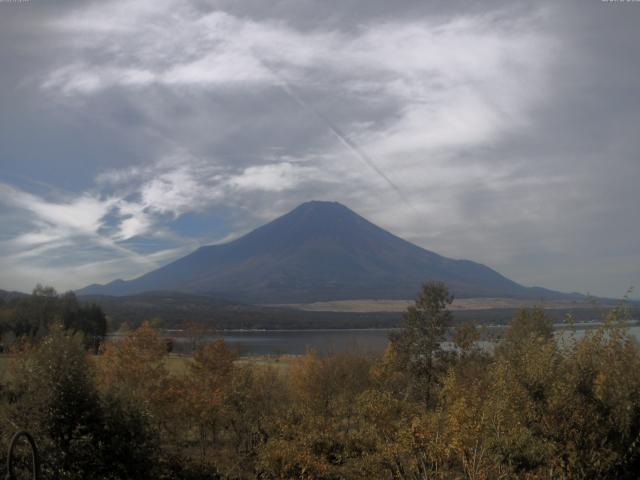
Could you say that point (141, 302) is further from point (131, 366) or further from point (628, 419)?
point (628, 419)

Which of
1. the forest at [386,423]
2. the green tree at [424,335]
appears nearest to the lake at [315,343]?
the forest at [386,423]

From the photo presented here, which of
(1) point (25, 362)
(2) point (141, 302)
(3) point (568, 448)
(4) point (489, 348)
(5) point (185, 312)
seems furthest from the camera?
(2) point (141, 302)

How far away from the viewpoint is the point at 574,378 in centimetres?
1179

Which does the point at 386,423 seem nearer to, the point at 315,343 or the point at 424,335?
the point at 424,335

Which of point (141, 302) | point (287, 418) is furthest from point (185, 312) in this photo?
point (287, 418)

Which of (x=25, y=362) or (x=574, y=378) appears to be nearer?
(x=574, y=378)

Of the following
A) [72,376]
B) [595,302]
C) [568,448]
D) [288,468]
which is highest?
[595,302]

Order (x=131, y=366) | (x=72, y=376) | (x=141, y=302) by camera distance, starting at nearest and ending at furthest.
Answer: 1. (x=72, y=376)
2. (x=131, y=366)
3. (x=141, y=302)

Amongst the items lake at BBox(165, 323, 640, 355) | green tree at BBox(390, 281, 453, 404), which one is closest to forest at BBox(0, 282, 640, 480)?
lake at BBox(165, 323, 640, 355)

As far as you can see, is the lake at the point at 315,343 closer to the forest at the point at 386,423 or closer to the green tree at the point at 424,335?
the forest at the point at 386,423

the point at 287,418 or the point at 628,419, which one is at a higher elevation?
the point at 628,419

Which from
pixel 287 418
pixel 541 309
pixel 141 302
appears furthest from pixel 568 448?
pixel 141 302

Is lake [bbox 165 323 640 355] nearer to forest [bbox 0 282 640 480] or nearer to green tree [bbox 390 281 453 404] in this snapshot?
forest [bbox 0 282 640 480]

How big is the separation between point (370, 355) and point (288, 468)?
2407 centimetres
